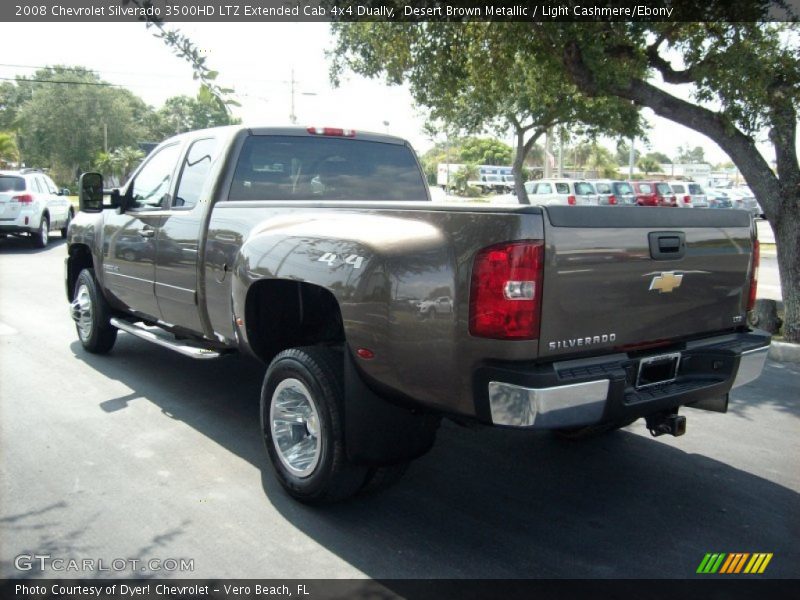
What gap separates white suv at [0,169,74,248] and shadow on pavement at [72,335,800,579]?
12559 millimetres

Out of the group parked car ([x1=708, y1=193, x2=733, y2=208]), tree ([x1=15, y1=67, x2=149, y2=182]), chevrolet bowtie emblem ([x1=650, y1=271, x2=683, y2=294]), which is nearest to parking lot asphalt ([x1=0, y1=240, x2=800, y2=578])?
chevrolet bowtie emblem ([x1=650, y1=271, x2=683, y2=294])

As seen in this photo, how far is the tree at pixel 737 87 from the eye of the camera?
7422mm

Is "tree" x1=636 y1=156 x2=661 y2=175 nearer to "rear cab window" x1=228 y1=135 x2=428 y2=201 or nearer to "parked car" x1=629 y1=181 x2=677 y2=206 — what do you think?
"parked car" x1=629 y1=181 x2=677 y2=206

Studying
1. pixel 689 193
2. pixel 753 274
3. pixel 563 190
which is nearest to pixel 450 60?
pixel 753 274

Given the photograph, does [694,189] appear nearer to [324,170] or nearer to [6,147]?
[324,170]

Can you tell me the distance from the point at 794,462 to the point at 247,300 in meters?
3.48

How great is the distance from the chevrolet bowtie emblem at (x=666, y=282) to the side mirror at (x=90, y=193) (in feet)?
15.1

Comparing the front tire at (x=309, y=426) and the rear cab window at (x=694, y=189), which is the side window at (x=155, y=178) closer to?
the front tire at (x=309, y=426)

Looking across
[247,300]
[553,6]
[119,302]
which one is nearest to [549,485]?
[247,300]

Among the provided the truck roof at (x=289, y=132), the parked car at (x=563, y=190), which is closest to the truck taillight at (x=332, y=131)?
the truck roof at (x=289, y=132)

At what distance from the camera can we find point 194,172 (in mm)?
5172

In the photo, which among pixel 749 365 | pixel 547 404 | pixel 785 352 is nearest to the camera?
pixel 547 404

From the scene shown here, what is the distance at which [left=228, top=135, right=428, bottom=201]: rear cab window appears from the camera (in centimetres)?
488

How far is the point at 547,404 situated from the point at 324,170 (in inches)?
116
